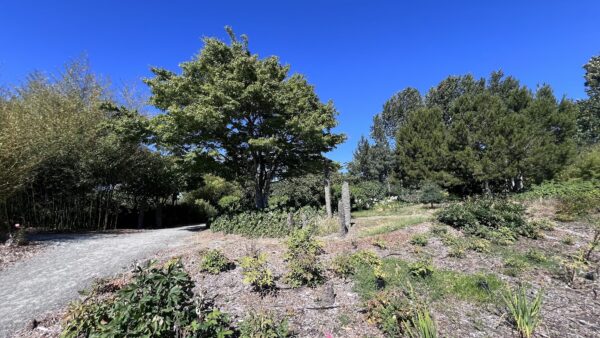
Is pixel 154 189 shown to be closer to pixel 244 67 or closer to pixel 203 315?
pixel 244 67

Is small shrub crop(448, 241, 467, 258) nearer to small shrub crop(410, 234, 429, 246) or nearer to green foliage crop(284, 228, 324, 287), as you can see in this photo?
small shrub crop(410, 234, 429, 246)

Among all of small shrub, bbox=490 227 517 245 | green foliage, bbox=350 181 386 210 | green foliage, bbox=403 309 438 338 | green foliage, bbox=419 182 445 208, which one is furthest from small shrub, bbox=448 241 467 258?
green foliage, bbox=350 181 386 210

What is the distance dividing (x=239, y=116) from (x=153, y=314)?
321 inches

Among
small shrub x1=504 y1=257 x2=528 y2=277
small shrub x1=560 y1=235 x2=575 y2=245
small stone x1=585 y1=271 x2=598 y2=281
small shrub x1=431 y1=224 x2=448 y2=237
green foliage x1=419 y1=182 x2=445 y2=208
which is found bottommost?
small stone x1=585 y1=271 x2=598 y2=281

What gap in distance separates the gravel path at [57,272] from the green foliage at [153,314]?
1.51 m

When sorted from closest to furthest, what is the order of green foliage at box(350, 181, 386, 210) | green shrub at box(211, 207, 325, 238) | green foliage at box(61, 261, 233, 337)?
1. green foliage at box(61, 261, 233, 337)
2. green shrub at box(211, 207, 325, 238)
3. green foliage at box(350, 181, 386, 210)

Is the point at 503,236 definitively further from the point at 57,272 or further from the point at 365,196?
the point at 365,196

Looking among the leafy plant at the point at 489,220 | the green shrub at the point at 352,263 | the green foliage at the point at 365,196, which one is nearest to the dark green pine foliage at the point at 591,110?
the green foliage at the point at 365,196

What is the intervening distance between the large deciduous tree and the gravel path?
354 cm

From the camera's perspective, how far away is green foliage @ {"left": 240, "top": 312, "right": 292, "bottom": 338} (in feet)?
8.51

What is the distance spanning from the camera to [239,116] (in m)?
9.83

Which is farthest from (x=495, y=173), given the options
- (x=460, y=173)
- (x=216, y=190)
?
(x=216, y=190)

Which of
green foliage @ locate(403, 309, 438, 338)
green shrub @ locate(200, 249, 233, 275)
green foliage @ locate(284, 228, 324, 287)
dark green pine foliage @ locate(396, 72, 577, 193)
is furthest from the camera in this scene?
dark green pine foliage @ locate(396, 72, 577, 193)

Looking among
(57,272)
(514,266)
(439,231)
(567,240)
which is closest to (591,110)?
(567,240)
